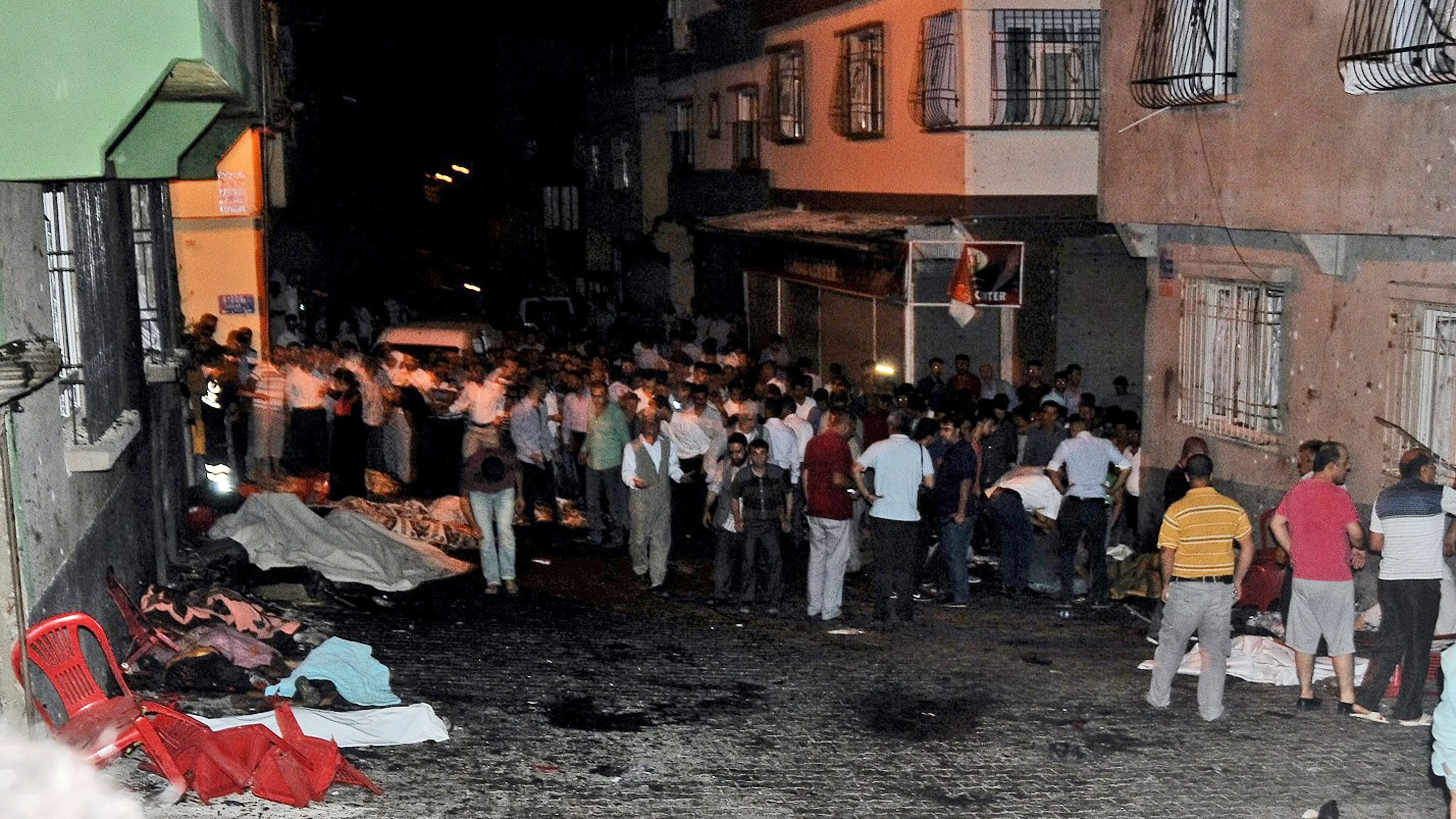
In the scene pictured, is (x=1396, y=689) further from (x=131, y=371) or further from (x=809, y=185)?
(x=809, y=185)

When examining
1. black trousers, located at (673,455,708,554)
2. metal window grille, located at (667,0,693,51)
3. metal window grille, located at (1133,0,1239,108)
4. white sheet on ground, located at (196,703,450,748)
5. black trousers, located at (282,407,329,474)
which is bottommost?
black trousers, located at (673,455,708,554)

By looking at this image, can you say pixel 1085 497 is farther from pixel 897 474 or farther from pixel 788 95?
pixel 788 95

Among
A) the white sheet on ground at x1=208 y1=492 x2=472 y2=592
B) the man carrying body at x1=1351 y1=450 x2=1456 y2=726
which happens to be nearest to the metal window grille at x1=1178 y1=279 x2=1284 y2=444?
the man carrying body at x1=1351 y1=450 x2=1456 y2=726

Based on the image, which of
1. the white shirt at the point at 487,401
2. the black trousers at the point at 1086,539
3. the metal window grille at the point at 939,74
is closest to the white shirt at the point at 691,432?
the white shirt at the point at 487,401

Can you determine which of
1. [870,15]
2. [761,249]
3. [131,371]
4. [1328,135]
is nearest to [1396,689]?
[1328,135]

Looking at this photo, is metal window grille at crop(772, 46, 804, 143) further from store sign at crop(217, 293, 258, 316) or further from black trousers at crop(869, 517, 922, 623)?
black trousers at crop(869, 517, 922, 623)

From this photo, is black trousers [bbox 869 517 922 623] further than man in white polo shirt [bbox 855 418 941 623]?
Yes

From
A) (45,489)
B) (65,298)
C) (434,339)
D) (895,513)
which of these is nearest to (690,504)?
(895,513)

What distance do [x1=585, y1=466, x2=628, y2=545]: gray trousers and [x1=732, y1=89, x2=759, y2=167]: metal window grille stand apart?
15306 mm

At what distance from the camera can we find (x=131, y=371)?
1198 cm

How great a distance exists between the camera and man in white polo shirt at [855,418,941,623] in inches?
484

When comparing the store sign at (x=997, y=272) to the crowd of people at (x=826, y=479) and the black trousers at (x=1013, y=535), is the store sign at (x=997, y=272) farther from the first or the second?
the black trousers at (x=1013, y=535)

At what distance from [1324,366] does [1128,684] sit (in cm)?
378

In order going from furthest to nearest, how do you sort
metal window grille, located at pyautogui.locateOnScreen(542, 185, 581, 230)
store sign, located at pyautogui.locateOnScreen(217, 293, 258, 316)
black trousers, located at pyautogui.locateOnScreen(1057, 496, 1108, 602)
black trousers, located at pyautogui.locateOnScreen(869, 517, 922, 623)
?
metal window grille, located at pyautogui.locateOnScreen(542, 185, 581, 230), store sign, located at pyautogui.locateOnScreen(217, 293, 258, 316), black trousers, located at pyautogui.locateOnScreen(1057, 496, 1108, 602), black trousers, located at pyautogui.locateOnScreen(869, 517, 922, 623)
